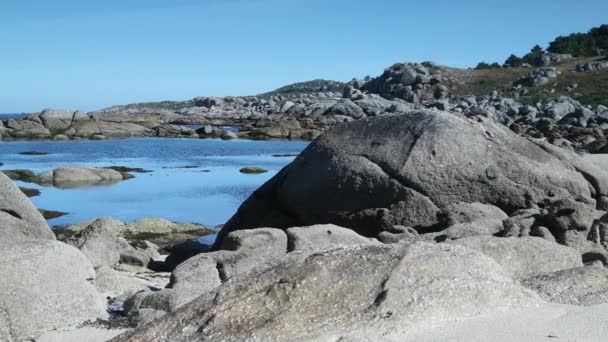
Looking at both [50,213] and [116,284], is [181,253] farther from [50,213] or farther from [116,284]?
[50,213]

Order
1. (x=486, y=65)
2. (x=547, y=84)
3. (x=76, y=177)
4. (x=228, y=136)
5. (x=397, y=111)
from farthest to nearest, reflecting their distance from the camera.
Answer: (x=486, y=65)
(x=547, y=84)
(x=228, y=136)
(x=397, y=111)
(x=76, y=177)

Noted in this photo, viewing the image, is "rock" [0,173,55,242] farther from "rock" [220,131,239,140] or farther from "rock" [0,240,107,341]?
"rock" [220,131,239,140]

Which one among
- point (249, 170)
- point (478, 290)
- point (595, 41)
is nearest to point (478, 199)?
point (478, 290)

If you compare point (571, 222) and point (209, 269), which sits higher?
point (571, 222)

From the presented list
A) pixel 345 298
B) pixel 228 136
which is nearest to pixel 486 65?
pixel 228 136

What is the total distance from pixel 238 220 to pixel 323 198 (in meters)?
2.18

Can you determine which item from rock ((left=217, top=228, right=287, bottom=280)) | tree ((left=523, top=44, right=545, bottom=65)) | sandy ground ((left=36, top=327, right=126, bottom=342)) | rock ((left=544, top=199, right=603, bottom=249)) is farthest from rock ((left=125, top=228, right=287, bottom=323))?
tree ((left=523, top=44, right=545, bottom=65))

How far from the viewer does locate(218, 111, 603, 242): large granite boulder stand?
43.0 ft

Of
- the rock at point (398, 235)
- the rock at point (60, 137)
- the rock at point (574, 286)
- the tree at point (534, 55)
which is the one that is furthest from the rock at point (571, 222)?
the tree at point (534, 55)

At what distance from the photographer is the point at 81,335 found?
843 cm

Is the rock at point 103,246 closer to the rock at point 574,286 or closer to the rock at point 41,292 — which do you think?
the rock at point 41,292

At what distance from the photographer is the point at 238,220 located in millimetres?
15320

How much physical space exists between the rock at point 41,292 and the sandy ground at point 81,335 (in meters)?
0.14

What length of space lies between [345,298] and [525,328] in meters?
1.41
